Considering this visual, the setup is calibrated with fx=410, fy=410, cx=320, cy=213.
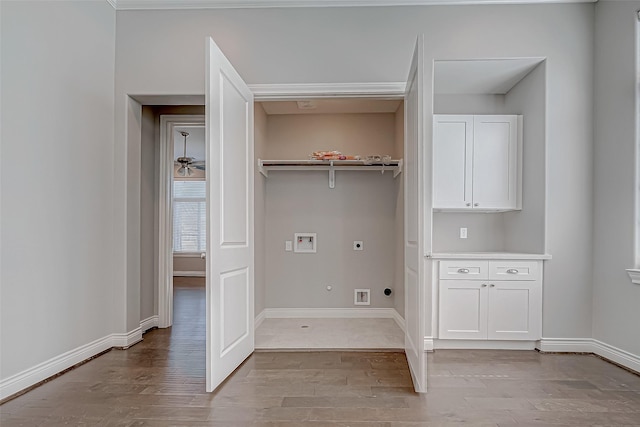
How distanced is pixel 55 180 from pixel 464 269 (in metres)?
3.40

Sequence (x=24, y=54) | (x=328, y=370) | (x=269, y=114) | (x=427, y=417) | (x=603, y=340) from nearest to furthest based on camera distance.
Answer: (x=427, y=417) → (x=24, y=54) → (x=328, y=370) → (x=603, y=340) → (x=269, y=114)

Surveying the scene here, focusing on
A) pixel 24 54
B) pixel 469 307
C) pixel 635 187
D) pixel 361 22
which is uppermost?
pixel 361 22

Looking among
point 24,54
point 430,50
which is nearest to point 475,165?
point 430,50

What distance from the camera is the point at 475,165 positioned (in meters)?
4.04

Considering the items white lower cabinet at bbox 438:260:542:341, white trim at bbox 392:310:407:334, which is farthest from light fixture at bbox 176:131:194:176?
white lower cabinet at bbox 438:260:542:341

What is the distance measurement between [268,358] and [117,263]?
1.64 meters

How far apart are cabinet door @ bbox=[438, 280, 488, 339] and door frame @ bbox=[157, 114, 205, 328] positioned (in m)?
2.93

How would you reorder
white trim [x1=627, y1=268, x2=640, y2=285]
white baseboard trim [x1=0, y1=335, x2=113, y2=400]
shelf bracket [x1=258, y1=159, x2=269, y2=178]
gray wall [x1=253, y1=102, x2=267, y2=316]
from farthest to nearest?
shelf bracket [x1=258, y1=159, x2=269, y2=178] < gray wall [x1=253, y1=102, x2=267, y2=316] < white trim [x1=627, y1=268, x2=640, y2=285] < white baseboard trim [x1=0, y1=335, x2=113, y2=400]

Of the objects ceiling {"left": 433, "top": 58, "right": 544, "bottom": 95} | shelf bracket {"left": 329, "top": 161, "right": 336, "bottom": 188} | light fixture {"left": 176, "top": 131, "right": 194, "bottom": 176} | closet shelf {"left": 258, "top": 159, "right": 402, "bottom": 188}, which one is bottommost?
shelf bracket {"left": 329, "top": 161, "right": 336, "bottom": 188}

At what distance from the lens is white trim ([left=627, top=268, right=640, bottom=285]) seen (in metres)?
3.09

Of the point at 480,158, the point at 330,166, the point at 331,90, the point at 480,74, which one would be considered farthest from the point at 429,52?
the point at 330,166

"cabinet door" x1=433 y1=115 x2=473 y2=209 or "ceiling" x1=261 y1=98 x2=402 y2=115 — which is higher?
"ceiling" x1=261 y1=98 x2=402 y2=115

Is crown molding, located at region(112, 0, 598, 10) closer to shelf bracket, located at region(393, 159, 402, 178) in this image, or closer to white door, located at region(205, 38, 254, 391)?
white door, located at region(205, 38, 254, 391)

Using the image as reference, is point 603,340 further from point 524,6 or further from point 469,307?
point 524,6
